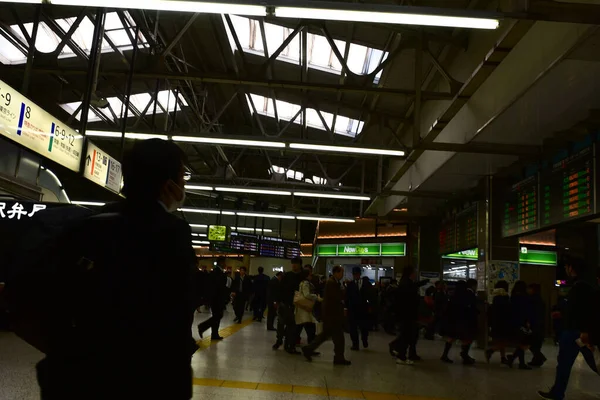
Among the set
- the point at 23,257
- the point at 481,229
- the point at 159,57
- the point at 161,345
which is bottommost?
the point at 161,345

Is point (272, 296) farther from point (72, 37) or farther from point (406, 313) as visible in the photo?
point (72, 37)

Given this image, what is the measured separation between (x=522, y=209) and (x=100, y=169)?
6852 mm

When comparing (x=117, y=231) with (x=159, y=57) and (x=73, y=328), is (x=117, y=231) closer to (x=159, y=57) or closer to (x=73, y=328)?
(x=73, y=328)

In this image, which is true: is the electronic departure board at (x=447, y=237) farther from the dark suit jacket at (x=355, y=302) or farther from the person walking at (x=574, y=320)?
the person walking at (x=574, y=320)

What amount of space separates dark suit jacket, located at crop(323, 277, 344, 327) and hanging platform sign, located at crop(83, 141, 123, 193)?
3.58 metres

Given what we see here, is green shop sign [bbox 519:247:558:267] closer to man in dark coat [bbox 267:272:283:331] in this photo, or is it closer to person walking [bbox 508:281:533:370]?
person walking [bbox 508:281:533:370]

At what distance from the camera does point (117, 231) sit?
4.35 ft

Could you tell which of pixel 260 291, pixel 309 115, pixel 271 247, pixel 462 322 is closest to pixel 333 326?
pixel 462 322

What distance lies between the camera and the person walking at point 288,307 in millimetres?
8969

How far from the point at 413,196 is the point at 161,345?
1139 centimetres

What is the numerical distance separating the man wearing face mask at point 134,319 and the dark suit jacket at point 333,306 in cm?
685

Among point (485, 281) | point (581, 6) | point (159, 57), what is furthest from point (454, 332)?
point (159, 57)

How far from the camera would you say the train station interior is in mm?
4500

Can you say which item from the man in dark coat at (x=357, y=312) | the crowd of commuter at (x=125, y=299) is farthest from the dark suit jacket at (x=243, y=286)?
A: the crowd of commuter at (x=125, y=299)
